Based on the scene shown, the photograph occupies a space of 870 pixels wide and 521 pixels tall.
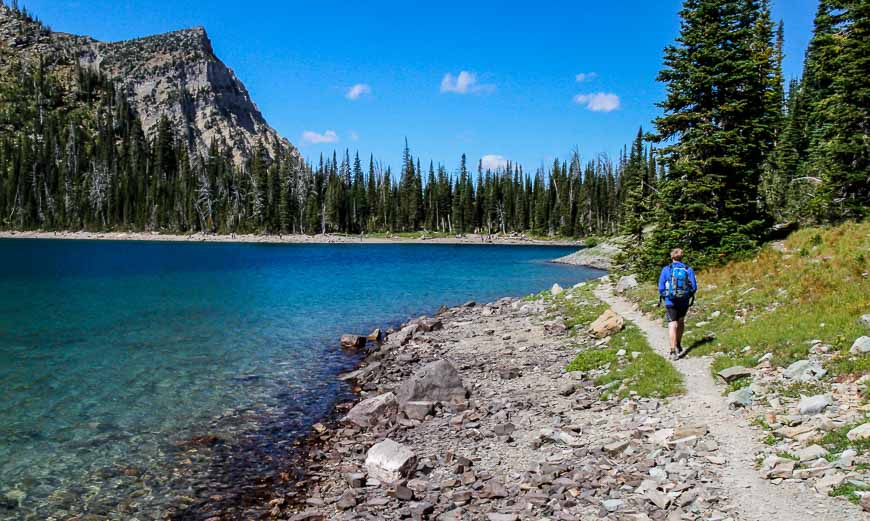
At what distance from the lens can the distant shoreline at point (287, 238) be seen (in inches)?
5576

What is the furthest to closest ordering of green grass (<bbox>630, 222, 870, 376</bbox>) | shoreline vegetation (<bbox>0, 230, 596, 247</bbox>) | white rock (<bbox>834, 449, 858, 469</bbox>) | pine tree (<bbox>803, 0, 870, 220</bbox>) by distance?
shoreline vegetation (<bbox>0, 230, 596, 247</bbox>) → pine tree (<bbox>803, 0, 870, 220</bbox>) → green grass (<bbox>630, 222, 870, 376</bbox>) → white rock (<bbox>834, 449, 858, 469</bbox>)

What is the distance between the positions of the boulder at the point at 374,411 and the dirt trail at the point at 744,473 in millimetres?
7335

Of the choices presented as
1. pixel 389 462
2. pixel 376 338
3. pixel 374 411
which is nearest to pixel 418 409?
pixel 374 411

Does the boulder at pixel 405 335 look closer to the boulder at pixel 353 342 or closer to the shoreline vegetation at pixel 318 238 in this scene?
the boulder at pixel 353 342

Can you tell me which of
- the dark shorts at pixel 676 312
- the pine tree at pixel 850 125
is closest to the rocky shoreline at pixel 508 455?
the dark shorts at pixel 676 312

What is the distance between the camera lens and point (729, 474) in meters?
7.80

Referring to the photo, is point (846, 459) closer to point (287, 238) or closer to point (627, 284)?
point (627, 284)

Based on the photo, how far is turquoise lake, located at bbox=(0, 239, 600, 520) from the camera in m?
11.2

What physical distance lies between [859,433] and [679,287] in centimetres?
681

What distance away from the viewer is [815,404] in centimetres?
891

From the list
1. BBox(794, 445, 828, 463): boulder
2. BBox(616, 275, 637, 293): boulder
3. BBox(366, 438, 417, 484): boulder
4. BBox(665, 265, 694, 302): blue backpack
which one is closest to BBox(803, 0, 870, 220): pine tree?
BBox(616, 275, 637, 293): boulder

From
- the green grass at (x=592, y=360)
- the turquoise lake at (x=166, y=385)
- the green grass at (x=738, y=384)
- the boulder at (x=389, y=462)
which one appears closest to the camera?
the boulder at (x=389, y=462)

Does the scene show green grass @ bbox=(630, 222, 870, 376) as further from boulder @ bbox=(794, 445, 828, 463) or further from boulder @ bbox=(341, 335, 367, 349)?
boulder @ bbox=(341, 335, 367, 349)

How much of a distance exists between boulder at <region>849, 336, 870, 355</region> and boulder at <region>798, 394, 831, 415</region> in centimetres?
204
